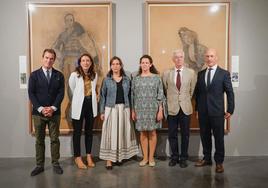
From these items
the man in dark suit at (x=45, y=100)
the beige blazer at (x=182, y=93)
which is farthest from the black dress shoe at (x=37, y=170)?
the beige blazer at (x=182, y=93)

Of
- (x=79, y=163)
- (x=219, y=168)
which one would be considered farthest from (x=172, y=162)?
(x=79, y=163)

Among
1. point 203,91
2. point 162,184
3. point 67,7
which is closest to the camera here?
point 162,184

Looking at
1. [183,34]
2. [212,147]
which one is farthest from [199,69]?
[212,147]

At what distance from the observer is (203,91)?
3.90m

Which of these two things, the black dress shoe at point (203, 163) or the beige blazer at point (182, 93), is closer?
the beige blazer at point (182, 93)

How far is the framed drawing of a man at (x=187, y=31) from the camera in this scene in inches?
171

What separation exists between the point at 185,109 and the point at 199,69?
747 mm

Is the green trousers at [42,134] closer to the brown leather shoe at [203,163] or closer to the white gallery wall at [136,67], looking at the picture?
the white gallery wall at [136,67]

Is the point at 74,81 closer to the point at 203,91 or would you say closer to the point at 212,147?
the point at 203,91

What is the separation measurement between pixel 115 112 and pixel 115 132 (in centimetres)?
26

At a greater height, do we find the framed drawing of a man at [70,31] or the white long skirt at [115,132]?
the framed drawing of a man at [70,31]


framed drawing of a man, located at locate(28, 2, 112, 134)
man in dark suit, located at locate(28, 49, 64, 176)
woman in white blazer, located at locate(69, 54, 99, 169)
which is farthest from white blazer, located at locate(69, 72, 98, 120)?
framed drawing of a man, located at locate(28, 2, 112, 134)

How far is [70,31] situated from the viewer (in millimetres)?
4359

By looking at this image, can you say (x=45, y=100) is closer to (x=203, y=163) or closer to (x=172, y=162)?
(x=172, y=162)
